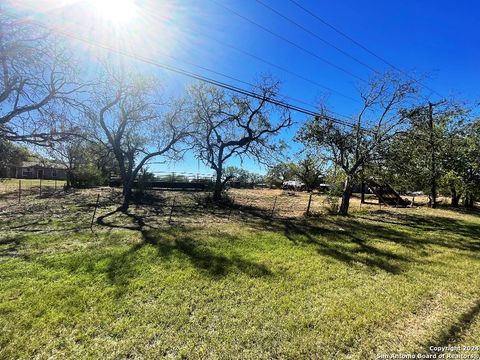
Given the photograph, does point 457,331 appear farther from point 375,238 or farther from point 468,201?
point 468,201

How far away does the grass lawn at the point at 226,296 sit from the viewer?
9.34ft

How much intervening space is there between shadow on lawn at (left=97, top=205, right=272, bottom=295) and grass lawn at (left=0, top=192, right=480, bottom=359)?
3cm

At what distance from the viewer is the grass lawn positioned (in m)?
2.85

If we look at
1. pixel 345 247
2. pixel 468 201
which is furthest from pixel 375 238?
pixel 468 201

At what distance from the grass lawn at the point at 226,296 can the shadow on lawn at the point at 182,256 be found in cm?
Result: 3

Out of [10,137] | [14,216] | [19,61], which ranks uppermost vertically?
[19,61]

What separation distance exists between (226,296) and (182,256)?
6.59 feet

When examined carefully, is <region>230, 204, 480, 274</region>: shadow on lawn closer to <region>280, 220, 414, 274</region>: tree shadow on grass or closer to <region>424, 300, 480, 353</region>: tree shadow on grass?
<region>280, 220, 414, 274</region>: tree shadow on grass

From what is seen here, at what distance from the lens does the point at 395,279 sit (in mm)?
4852

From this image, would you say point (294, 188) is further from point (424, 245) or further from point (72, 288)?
point (72, 288)

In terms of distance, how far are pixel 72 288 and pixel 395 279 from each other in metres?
5.25

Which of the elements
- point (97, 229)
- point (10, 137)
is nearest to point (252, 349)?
point (97, 229)

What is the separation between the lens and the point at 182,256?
5.68 m

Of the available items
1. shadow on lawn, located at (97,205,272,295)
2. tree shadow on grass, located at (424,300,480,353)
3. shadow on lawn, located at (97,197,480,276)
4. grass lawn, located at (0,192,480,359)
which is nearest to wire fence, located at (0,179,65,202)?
shadow on lawn, located at (97,197,480,276)
